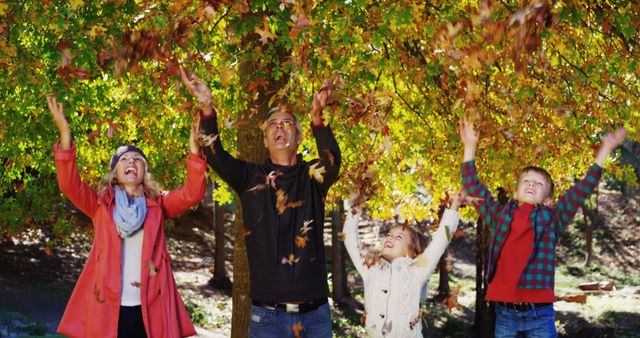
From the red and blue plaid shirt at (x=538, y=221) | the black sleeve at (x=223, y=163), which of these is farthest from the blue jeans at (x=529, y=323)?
the black sleeve at (x=223, y=163)

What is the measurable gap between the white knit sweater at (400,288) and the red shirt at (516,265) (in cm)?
55

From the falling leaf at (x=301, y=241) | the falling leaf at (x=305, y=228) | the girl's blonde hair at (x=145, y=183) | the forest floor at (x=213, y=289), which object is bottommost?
the forest floor at (x=213, y=289)

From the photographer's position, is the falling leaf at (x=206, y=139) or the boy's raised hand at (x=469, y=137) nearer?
the falling leaf at (x=206, y=139)

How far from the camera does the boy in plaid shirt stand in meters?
5.59

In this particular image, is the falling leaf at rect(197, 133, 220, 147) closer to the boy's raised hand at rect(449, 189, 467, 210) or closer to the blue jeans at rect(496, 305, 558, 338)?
the boy's raised hand at rect(449, 189, 467, 210)

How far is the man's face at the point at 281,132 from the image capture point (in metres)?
5.17

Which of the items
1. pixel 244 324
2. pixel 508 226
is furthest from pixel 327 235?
pixel 508 226

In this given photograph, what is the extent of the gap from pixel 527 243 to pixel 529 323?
1.75 ft

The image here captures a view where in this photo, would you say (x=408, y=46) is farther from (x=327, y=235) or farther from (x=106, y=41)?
(x=327, y=235)

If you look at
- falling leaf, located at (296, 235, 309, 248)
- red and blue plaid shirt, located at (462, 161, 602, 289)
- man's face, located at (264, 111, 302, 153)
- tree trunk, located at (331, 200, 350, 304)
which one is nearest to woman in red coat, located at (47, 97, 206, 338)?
man's face, located at (264, 111, 302, 153)

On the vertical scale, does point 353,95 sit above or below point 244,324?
above

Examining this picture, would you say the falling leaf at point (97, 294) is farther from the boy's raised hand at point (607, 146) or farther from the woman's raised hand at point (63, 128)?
the boy's raised hand at point (607, 146)

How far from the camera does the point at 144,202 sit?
5469 millimetres

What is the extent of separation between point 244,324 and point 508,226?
330 cm
